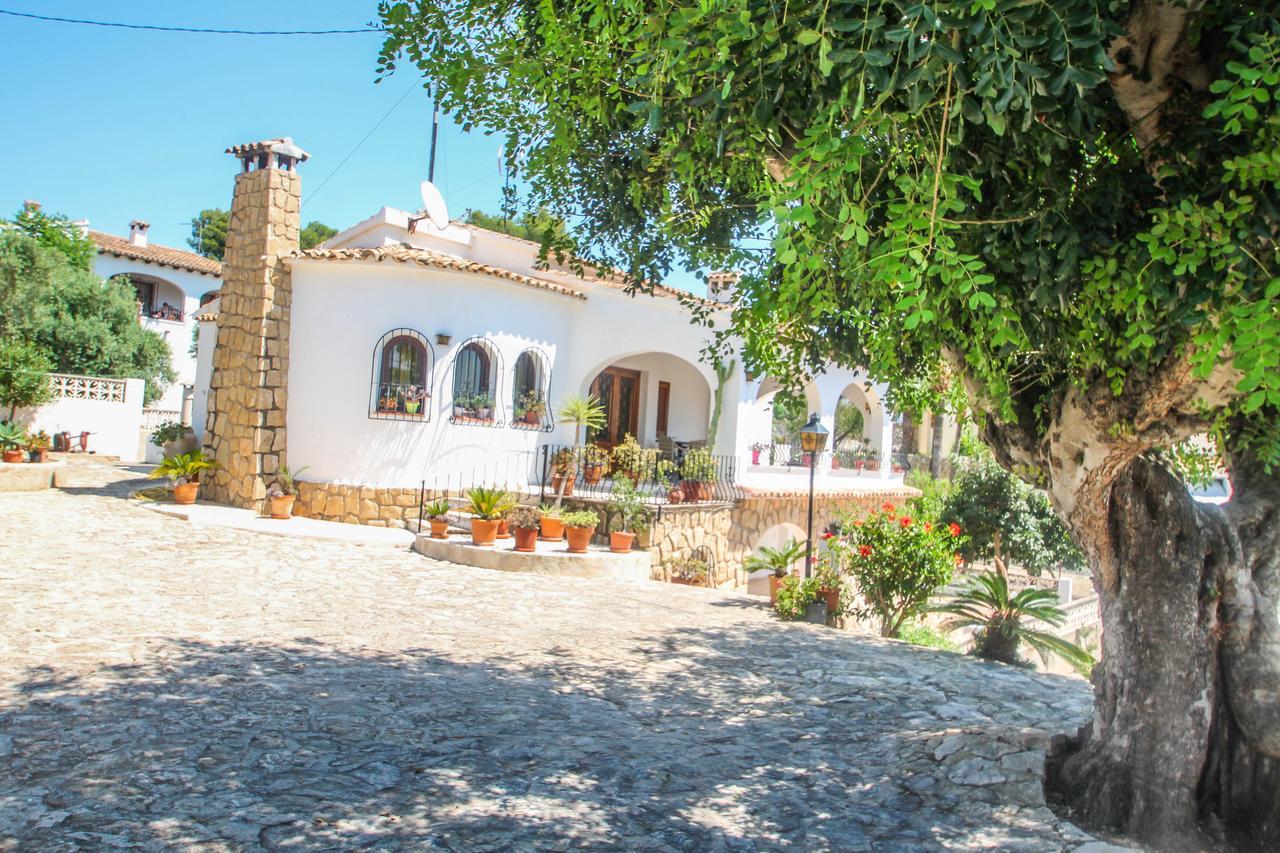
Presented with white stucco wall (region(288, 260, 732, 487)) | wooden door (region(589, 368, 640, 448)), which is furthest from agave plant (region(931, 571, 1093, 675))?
wooden door (region(589, 368, 640, 448))

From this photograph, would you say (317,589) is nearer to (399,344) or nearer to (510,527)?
(510,527)

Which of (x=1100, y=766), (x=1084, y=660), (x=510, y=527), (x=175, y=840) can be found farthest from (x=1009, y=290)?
(x=510, y=527)

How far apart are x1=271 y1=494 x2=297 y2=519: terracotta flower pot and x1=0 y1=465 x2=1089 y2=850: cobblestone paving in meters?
4.14

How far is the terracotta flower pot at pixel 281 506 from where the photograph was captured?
1466 cm

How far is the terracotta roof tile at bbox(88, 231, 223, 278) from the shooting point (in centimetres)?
3122

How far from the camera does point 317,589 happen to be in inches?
406

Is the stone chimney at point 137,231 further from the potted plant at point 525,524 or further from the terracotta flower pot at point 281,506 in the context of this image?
the potted plant at point 525,524

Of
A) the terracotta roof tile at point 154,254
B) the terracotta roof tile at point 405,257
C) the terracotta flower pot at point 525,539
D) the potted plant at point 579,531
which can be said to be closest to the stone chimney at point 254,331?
the terracotta roof tile at point 405,257

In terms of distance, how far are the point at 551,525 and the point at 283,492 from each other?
15.3 feet

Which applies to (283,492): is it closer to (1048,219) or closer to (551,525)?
(551,525)

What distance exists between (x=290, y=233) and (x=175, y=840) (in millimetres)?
13886

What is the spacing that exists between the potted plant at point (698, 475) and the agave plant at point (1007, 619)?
7.00 m

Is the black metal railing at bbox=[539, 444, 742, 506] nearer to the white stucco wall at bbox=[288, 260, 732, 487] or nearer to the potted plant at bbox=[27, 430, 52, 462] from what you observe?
the white stucco wall at bbox=[288, 260, 732, 487]

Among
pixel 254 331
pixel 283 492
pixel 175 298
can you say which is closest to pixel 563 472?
pixel 283 492
